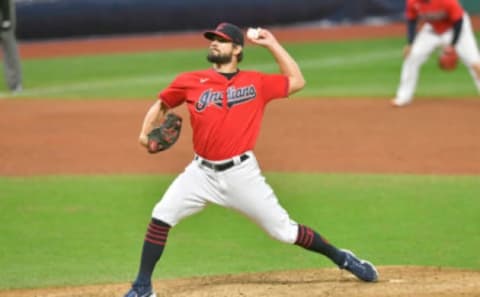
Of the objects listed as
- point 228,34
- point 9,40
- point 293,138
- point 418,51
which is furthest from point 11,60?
point 228,34

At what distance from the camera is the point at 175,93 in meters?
7.93

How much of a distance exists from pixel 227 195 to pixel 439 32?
9.05 meters

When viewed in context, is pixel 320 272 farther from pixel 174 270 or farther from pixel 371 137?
pixel 371 137

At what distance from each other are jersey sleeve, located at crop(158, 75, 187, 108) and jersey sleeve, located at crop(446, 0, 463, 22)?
Answer: 28.0 feet

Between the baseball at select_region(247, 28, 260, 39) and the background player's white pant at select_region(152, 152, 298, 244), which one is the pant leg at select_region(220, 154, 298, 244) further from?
the baseball at select_region(247, 28, 260, 39)

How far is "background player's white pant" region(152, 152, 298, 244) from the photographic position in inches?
308

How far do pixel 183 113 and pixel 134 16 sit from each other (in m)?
9.76

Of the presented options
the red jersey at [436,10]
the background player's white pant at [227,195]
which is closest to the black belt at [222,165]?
the background player's white pant at [227,195]

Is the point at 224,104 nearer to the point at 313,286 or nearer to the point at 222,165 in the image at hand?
the point at 222,165

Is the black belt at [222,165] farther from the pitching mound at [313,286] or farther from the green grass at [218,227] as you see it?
the green grass at [218,227]

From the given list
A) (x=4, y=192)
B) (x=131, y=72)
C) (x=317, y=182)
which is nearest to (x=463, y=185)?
(x=317, y=182)

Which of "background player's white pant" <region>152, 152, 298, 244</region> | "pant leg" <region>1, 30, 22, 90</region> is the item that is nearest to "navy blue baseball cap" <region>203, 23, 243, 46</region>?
"background player's white pant" <region>152, 152, 298, 244</region>

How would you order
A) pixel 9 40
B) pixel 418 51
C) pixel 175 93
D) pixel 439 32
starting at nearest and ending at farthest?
pixel 175 93, pixel 439 32, pixel 418 51, pixel 9 40

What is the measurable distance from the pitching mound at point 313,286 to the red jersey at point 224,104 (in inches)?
41.3
